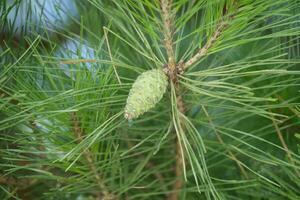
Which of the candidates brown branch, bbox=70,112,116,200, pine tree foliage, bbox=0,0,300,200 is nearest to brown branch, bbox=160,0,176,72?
pine tree foliage, bbox=0,0,300,200

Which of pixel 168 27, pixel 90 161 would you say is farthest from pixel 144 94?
pixel 90 161

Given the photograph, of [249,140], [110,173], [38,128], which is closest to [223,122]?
[249,140]

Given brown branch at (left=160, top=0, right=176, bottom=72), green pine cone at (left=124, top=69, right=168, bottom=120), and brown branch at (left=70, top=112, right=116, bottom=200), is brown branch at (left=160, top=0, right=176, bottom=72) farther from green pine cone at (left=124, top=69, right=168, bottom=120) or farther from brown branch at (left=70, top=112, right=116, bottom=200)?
brown branch at (left=70, top=112, right=116, bottom=200)

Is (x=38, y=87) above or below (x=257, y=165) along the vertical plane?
above

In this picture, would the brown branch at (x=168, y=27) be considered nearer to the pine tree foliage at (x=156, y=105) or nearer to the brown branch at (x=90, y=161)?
the pine tree foliage at (x=156, y=105)

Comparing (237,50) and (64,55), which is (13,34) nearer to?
(64,55)


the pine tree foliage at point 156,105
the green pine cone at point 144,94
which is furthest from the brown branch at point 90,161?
the green pine cone at point 144,94
